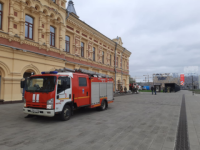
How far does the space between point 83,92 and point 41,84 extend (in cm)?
272

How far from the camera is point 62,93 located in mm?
7797

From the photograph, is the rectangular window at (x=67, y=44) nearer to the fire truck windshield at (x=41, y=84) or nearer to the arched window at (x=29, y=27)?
the arched window at (x=29, y=27)

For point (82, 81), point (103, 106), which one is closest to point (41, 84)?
point (82, 81)

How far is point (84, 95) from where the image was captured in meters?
9.67

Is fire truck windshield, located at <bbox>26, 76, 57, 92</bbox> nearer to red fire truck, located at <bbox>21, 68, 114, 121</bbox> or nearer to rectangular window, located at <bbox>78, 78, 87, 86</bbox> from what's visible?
red fire truck, located at <bbox>21, 68, 114, 121</bbox>

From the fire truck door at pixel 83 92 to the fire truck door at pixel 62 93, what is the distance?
1058 millimetres

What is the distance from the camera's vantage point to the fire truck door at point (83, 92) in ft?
30.2

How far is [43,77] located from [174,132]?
6401 millimetres

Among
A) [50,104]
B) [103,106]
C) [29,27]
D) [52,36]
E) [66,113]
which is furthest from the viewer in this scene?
[52,36]

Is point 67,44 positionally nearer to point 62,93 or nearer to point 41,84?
point 41,84

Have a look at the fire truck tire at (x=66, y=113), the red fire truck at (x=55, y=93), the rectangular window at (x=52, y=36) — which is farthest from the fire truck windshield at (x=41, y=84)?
the rectangular window at (x=52, y=36)

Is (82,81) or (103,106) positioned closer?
(82,81)

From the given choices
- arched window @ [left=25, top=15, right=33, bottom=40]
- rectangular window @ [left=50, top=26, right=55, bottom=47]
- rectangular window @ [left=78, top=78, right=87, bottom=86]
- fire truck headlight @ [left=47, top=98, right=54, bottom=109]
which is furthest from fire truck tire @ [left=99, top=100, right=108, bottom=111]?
rectangular window @ [left=50, top=26, right=55, bottom=47]

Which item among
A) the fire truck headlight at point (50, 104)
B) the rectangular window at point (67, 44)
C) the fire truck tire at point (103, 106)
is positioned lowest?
Result: the fire truck tire at point (103, 106)
